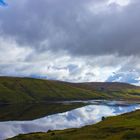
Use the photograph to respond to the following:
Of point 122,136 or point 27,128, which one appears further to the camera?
point 27,128

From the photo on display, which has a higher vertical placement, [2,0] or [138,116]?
[2,0]

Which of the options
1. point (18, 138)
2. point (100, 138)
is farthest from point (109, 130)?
point (18, 138)

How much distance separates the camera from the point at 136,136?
66812 millimetres

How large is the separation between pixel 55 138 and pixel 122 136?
13344mm

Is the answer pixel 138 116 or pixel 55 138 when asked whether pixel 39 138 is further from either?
pixel 138 116

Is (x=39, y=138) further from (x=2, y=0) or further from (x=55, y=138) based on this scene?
(x=2, y=0)

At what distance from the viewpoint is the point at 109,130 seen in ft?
262

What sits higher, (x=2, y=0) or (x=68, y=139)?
(x=2, y=0)

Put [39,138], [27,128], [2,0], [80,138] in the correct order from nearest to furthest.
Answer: [2,0]
[80,138]
[39,138]
[27,128]

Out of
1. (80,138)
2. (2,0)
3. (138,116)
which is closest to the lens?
(2,0)

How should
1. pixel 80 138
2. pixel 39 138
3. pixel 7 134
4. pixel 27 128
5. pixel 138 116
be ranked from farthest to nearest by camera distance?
pixel 27 128
pixel 7 134
pixel 138 116
pixel 39 138
pixel 80 138

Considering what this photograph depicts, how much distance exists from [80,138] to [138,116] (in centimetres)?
3402

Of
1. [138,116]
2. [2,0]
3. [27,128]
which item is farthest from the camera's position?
[27,128]

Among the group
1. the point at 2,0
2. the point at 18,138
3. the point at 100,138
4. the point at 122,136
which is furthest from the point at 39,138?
the point at 2,0
